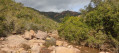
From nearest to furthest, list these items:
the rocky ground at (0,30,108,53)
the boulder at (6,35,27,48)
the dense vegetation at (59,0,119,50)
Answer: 1. the rocky ground at (0,30,108,53)
2. the boulder at (6,35,27,48)
3. the dense vegetation at (59,0,119,50)

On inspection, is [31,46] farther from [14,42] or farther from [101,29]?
[101,29]

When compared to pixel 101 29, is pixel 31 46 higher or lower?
lower

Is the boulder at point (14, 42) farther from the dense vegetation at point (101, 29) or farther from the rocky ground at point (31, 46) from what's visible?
the dense vegetation at point (101, 29)

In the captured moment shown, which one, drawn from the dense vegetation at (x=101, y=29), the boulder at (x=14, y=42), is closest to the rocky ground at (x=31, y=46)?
the boulder at (x=14, y=42)

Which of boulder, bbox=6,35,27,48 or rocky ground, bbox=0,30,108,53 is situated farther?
boulder, bbox=6,35,27,48

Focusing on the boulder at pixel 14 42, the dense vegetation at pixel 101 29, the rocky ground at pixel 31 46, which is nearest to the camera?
the rocky ground at pixel 31 46

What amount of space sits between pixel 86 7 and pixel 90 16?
6.30 metres

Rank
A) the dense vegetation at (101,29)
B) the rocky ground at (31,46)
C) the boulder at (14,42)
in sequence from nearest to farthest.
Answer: the rocky ground at (31,46) < the boulder at (14,42) < the dense vegetation at (101,29)

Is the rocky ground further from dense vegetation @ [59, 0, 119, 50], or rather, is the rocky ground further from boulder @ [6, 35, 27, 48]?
dense vegetation @ [59, 0, 119, 50]

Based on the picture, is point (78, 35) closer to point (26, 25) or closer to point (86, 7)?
point (86, 7)

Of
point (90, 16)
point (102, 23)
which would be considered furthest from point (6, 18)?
point (102, 23)

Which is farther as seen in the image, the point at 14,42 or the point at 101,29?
the point at 101,29

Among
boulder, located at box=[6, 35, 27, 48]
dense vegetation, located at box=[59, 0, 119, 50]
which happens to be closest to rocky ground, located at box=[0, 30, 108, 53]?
boulder, located at box=[6, 35, 27, 48]

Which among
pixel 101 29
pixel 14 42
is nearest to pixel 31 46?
pixel 14 42
